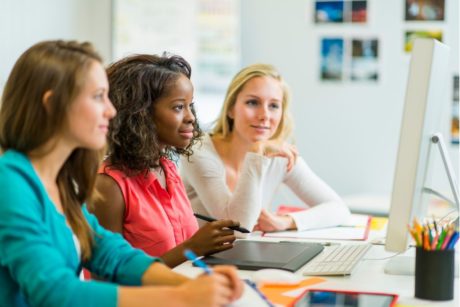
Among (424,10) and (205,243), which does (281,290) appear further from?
(424,10)

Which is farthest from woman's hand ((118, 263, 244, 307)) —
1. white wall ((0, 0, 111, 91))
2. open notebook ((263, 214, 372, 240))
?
white wall ((0, 0, 111, 91))

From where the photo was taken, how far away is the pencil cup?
1.33m

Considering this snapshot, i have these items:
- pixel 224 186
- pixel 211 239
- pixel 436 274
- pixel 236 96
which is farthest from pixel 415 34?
pixel 436 274

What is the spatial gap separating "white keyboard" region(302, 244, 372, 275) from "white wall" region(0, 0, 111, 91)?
1875 millimetres

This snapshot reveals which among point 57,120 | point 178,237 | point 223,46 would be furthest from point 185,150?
point 223,46

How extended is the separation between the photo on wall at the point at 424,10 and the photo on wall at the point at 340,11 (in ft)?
0.71

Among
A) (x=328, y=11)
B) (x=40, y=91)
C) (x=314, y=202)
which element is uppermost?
(x=328, y=11)

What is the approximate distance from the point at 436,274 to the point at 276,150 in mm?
986

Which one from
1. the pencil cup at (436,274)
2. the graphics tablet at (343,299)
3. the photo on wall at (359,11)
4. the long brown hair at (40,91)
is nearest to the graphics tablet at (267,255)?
the graphics tablet at (343,299)

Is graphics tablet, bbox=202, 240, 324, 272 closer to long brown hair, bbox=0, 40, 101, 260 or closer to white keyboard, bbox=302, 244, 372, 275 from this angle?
white keyboard, bbox=302, 244, 372, 275

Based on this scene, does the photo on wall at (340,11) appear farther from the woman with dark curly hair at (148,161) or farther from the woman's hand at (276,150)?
the woman with dark curly hair at (148,161)

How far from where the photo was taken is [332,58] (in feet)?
11.9

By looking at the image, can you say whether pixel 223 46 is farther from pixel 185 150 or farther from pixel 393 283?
pixel 393 283

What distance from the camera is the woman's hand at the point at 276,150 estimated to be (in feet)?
7.32
